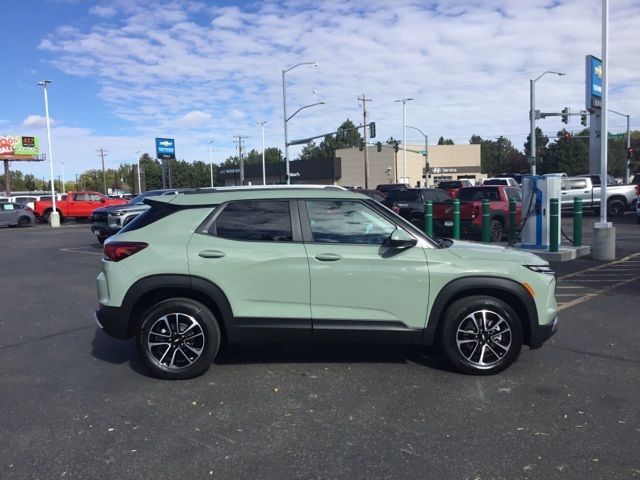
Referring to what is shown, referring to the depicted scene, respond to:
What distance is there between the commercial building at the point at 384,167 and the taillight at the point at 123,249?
7144cm

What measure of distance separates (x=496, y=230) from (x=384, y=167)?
6608 cm

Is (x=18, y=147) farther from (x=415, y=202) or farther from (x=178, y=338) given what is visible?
(x=178, y=338)

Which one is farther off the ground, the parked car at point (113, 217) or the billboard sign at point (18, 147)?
the billboard sign at point (18, 147)

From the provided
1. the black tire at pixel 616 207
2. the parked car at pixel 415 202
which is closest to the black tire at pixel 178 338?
the parked car at pixel 415 202

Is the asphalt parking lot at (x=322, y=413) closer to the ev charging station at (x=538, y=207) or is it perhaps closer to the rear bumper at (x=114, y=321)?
the rear bumper at (x=114, y=321)

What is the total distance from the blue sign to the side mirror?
77.3 metres

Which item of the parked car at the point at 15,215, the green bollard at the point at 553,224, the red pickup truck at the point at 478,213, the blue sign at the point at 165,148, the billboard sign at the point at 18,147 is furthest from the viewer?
the blue sign at the point at 165,148

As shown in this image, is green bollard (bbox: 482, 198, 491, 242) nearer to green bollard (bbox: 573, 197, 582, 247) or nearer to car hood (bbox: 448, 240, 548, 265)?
green bollard (bbox: 573, 197, 582, 247)

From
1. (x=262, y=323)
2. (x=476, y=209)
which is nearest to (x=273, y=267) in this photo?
(x=262, y=323)

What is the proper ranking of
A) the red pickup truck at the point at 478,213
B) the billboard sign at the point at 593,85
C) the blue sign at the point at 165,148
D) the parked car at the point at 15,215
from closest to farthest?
1. the red pickup truck at the point at 478,213
2. the billboard sign at the point at 593,85
3. the parked car at the point at 15,215
4. the blue sign at the point at 165,148

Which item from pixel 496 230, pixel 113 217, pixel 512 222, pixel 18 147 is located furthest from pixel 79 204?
pixel 18 147

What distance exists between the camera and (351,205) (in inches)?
200

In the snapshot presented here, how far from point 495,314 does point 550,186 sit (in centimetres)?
872

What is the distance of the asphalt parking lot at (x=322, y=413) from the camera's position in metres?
3.48
